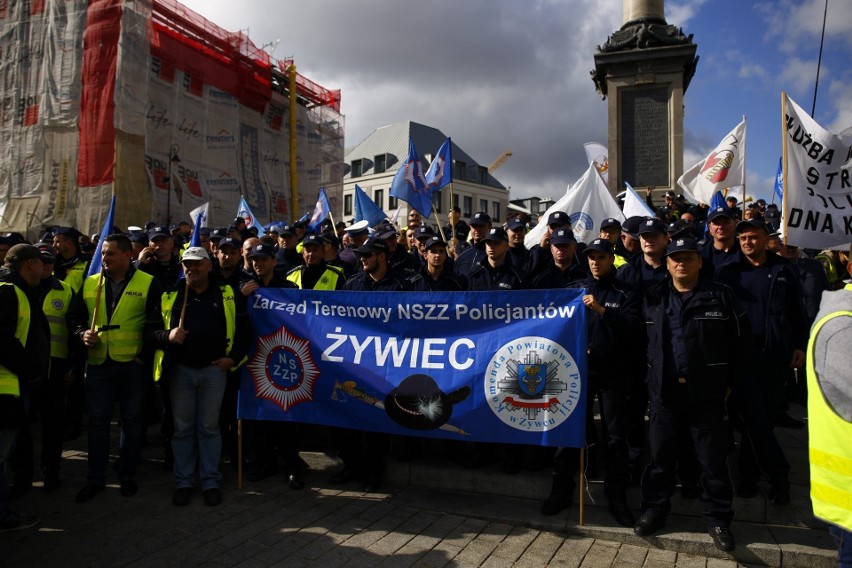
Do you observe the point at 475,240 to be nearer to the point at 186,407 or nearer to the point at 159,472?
the point at 186,407

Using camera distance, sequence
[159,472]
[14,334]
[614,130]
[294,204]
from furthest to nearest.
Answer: [294,204]
[614,130]
[159,472]
[14,334]

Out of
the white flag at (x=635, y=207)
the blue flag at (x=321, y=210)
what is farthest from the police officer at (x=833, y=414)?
the blue flag at (x=321, y=210)

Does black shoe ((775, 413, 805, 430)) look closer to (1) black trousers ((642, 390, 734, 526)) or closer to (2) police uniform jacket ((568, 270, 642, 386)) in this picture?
(1) black trousers ((642, 390, 734, 526))

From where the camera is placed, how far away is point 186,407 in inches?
201

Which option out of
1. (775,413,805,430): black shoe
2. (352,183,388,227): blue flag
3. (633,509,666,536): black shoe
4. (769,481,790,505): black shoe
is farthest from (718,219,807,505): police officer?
(352,183,388,227): blue flag

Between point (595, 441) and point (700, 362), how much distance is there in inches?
49.4

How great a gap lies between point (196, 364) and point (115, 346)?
73cm

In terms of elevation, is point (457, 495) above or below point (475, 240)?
below

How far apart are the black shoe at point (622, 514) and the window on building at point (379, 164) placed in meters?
63.6

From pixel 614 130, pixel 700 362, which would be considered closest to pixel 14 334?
pixel 700 362

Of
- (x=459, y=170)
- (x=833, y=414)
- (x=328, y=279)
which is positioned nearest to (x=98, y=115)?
(x=328, y=279)

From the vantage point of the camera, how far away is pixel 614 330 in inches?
178

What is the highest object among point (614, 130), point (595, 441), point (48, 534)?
point (614, 130)

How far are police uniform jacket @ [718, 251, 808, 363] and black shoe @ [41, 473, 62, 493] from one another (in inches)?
242
